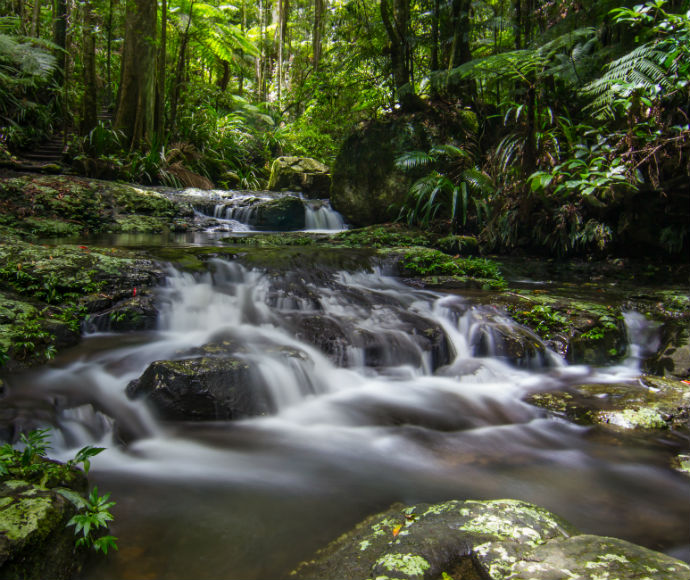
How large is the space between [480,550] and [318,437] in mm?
1674

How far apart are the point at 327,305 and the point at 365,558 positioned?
3.37 meters

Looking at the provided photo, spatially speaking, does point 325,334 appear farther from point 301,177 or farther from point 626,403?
point 301,177

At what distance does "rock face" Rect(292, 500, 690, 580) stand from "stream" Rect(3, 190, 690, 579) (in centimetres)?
30

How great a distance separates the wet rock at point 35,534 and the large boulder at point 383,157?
27.1 ft

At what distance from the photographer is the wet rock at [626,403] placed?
3.11 metres

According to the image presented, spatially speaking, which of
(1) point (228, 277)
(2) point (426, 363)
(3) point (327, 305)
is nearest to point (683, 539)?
(2) point (426, 363)

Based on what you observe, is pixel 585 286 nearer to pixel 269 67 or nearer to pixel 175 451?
pixel 175 451

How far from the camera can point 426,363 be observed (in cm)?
422

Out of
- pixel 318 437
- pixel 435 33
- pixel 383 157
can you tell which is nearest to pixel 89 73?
pixel 383 157

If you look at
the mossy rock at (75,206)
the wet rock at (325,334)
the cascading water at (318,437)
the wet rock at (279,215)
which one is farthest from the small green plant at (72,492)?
the wet rock at (279,215)

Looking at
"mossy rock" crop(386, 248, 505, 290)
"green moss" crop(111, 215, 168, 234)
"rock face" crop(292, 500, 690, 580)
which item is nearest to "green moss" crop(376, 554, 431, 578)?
"rock face" crop(292, 500, 690, 580)

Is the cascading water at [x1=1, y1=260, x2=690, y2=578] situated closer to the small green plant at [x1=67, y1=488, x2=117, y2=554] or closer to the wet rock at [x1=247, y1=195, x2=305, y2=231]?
the small green plant at [x1=67, y1=488, x2=117, y2=554]

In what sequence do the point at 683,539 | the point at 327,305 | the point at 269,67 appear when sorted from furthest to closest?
1. the point at 269,67
2. the point at 327,305
3. the point at 683,539

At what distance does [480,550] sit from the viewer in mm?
1626
